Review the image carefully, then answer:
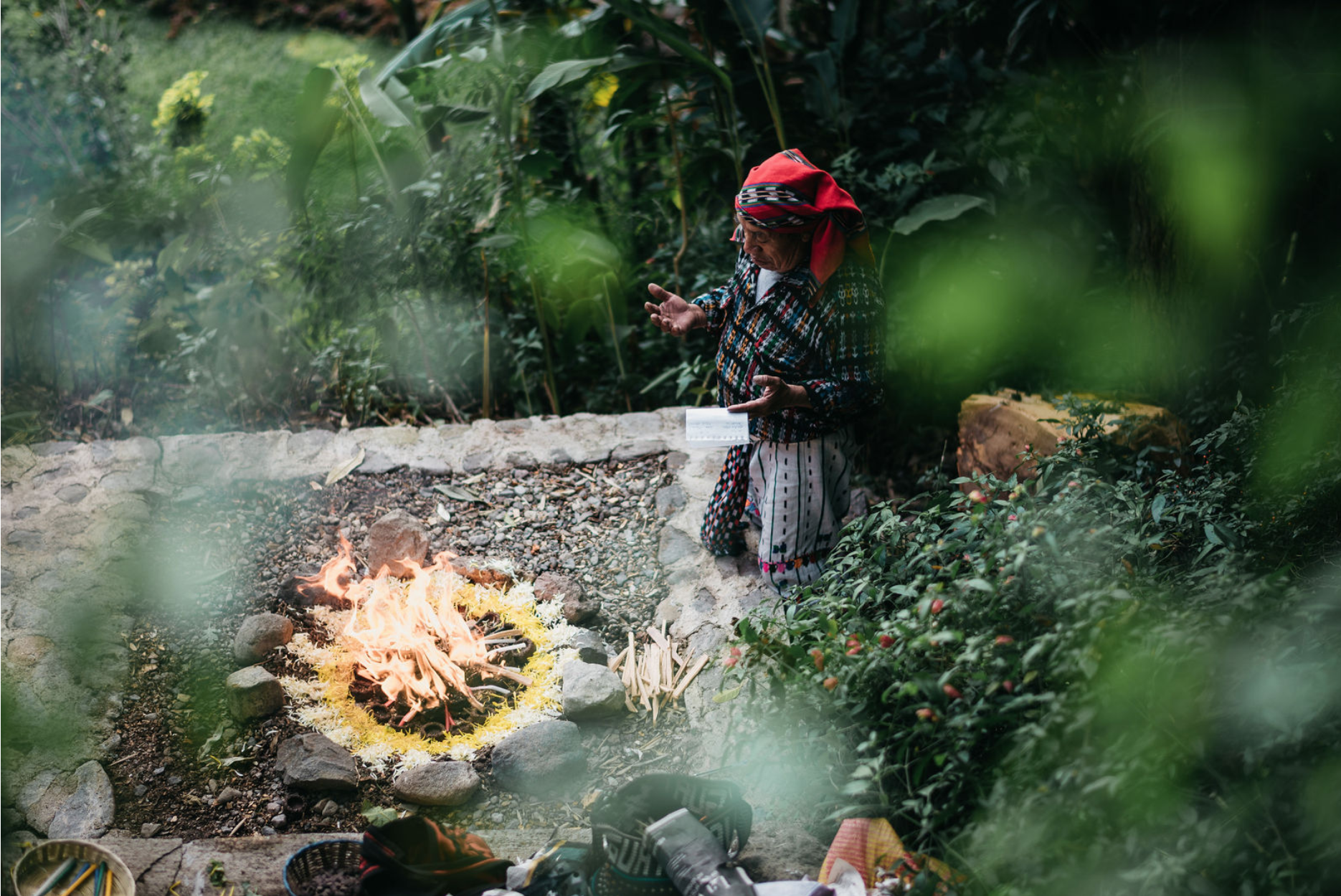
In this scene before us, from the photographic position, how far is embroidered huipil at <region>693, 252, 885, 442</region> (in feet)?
9.50

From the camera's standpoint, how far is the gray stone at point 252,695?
2.93 m

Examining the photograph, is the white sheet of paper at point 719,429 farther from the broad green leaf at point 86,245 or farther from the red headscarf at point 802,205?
the broad green leaf at point 86,245

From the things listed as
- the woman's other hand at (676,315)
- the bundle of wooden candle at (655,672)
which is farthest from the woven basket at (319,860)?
the woman's other hand at (676,315)

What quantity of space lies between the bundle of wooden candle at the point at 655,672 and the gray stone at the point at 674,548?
46 cm

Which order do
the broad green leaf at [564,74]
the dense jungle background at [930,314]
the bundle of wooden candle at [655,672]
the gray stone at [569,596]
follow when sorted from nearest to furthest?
the dense jungle background at [930,314]
the bundle of wooden candle at [655,672]
the gray stone at [569,596]
the broad green leaf at [564,74]

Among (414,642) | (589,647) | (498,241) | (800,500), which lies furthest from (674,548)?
(498,241)

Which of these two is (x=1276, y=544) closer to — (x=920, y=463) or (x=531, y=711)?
(x=920, y=463)

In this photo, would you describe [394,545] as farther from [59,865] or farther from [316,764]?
[59,865]

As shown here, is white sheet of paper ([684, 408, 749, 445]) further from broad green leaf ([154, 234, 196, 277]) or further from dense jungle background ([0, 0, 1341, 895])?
broad green leaf ([154, 234, 196, 277])

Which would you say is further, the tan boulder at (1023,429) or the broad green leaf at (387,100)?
the broad green leaf at (387,100)

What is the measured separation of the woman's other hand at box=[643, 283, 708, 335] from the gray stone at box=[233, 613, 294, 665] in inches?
68.2

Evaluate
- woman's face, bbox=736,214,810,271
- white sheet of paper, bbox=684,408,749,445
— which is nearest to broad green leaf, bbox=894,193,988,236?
woman's face, bbox=736,214,810,271

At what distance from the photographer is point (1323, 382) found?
2.90 meters

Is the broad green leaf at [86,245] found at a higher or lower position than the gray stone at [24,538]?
higher
